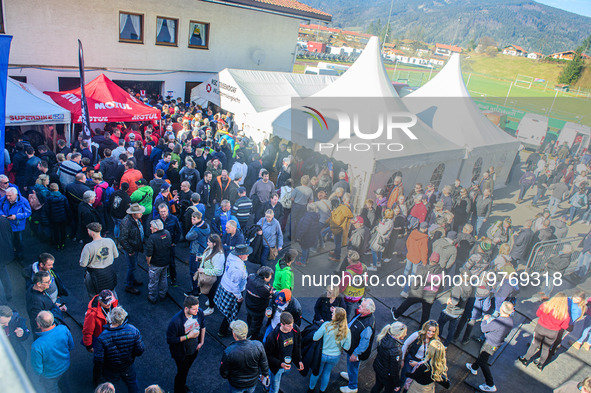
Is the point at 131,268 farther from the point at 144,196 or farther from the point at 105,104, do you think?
the point at 105,104

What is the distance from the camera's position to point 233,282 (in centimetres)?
525

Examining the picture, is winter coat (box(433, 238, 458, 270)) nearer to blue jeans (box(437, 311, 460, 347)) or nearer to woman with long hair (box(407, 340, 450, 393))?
blue jeans (box(437, 311, 460, 347))

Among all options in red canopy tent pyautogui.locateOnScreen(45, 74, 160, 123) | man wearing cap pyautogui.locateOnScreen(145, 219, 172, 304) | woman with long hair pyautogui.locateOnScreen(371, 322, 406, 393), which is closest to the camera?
woman with long hair pyautogui.locateOnScreen(371, 322, 406, 393)

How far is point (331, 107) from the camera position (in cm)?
1130

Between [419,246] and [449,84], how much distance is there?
851 centimetres

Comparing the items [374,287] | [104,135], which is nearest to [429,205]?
[374,287]

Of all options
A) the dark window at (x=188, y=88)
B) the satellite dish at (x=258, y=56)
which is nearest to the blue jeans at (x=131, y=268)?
the dark window at (x=188, y=88)

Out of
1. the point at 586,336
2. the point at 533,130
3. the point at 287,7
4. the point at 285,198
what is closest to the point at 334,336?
the point at 285,198

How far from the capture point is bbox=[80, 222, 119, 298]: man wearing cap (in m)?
5.11

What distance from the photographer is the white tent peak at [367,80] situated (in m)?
11.3

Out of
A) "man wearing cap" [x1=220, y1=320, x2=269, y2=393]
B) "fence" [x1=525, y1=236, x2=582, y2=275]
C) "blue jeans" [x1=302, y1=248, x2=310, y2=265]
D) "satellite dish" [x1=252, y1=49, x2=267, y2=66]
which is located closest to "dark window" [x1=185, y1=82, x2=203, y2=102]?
"satellite dish" [x1=252, y1=49, x2=267, y2=66]

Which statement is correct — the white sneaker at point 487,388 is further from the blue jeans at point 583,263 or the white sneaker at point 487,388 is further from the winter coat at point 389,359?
the blue jeans at point 583,263

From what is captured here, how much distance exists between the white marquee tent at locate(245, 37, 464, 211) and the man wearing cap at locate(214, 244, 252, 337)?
4.92 metres

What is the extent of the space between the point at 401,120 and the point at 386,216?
4158 mm
